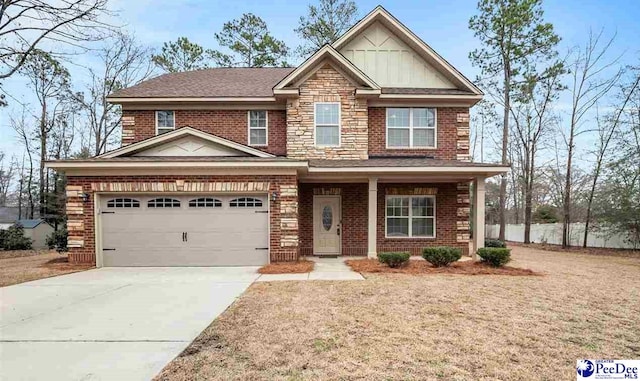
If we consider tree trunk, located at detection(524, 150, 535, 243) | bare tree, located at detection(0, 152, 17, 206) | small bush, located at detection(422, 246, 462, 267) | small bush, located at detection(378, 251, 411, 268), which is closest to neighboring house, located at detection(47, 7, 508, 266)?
small bush, located at detection(378, 251, 411, 268)

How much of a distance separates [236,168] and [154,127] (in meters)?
5.10

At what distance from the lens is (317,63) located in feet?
42.0

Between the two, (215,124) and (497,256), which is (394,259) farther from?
(215,124)

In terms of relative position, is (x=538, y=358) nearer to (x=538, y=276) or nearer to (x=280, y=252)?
(x=538, y=276)

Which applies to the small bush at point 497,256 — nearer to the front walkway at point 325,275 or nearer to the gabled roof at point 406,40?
the front walkway at point 325,275

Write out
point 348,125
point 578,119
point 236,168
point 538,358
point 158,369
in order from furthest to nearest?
1. point 578,119
2. point 348,125
3. point 236,168
4. point 538,358
5. point 158,369

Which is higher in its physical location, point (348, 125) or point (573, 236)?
point (348, 125)

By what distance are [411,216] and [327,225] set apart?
308 cm

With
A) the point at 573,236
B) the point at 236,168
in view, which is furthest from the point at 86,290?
the point at 573,236

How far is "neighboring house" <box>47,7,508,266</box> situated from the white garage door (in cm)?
3

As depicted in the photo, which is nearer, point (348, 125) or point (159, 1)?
point (159, 1)

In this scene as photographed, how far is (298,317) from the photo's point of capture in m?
5.62

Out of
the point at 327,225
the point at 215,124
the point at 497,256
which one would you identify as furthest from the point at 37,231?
the point at 497,256

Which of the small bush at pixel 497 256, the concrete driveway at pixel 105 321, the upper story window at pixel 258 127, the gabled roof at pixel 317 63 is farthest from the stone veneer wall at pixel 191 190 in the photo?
the small bush at pixel 497 256
